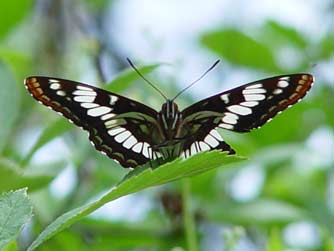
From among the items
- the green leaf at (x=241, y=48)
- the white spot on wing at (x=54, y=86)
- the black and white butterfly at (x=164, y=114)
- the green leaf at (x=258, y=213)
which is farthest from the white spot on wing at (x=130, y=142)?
the green leaf at (x=241, y=48)

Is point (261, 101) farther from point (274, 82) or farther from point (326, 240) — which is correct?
point (326, 240)

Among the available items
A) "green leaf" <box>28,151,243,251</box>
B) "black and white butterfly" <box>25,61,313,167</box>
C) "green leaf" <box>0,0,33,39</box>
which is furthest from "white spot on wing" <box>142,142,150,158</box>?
"green leaf" <box>0,0,33,39</box>

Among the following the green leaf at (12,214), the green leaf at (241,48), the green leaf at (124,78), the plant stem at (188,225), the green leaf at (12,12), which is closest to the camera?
the green leaf at (12,214)

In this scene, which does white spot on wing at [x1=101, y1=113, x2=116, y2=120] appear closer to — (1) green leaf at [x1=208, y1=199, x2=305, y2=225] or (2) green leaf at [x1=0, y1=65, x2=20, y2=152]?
(2) green leaf at [x1=0, y1=65, x2=20, y2=152]

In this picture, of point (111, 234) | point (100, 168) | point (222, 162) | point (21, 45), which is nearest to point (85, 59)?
point (21, 45)

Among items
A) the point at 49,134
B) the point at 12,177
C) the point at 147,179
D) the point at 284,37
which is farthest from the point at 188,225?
the point at 284,37

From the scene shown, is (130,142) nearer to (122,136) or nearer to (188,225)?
(122,136)

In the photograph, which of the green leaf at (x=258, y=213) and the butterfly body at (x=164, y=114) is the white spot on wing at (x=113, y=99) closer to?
the butterfly body at (x=164, y=114)
